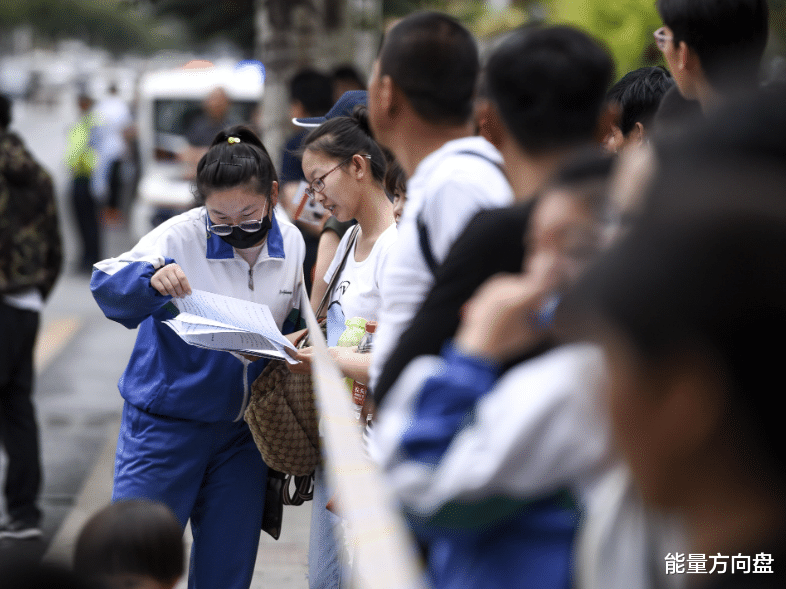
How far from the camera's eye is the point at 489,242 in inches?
62.9

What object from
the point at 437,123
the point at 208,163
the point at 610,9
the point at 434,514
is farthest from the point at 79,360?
the point at 434,514

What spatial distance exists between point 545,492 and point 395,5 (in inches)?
442

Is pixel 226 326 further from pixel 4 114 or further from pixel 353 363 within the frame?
pixel 4 114

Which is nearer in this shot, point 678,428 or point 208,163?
point 678,428

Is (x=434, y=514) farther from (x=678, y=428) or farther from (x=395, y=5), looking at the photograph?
(x=395, y=5)

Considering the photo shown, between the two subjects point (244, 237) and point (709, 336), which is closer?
point (709, 336)

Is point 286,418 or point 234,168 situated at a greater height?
point 234,168

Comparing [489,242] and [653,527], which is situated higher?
[489,242]

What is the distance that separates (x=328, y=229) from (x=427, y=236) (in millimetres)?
1890

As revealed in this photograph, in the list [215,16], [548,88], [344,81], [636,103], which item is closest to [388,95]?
[548,88]

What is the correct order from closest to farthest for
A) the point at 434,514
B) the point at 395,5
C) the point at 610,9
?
1. the point at 434,514
2. the point at 610,9
3. the point at 395,5

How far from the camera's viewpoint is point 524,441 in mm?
1229

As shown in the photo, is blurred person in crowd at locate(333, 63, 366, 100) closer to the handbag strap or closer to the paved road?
the paved road

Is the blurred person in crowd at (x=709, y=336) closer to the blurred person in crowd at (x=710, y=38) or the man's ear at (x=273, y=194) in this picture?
the blurred person in crowd at (x=710, y=38)
